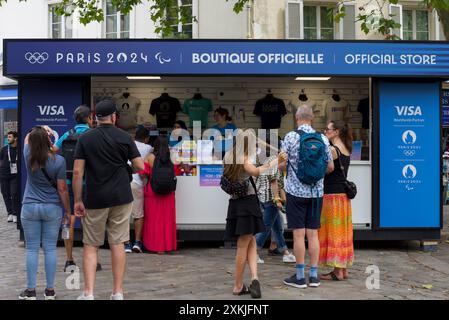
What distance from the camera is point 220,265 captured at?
8773mm

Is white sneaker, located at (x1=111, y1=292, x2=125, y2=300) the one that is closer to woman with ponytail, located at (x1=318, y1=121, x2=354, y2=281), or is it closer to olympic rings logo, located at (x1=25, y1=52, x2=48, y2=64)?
woman with ponytail, located at (x1=318, y1=121, x2=354, y2=281)

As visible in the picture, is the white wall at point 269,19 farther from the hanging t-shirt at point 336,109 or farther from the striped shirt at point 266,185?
the striped shirt at point 266,185

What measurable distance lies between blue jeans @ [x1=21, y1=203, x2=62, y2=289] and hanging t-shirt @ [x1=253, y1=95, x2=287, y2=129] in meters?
6.42

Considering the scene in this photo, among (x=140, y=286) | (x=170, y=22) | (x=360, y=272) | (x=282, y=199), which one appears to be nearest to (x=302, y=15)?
(x=170, y=22)

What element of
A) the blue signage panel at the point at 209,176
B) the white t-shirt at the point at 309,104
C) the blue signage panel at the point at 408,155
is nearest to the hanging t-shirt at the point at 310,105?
the white t-shirt at the point at 309,104

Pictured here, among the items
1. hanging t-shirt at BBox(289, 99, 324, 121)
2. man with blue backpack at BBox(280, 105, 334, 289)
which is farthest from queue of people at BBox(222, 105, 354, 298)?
hanging t-shirt at BBox(289, 99, 324, 121)

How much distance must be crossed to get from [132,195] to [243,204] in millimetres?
1130

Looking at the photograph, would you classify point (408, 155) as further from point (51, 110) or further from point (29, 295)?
point (29, 295)

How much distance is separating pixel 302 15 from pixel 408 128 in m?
8.28

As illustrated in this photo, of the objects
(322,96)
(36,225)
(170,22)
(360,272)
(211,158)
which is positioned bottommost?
(360,272)

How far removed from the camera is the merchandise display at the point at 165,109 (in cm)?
1231

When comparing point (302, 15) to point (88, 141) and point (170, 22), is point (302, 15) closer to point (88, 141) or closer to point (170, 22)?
point (170, 22)

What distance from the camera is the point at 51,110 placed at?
33.2 feet

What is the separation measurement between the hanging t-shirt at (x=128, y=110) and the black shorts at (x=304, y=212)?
5.50 meters
